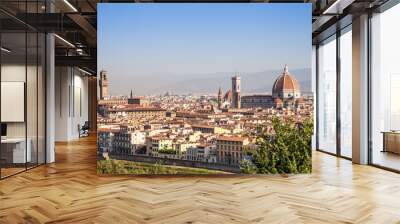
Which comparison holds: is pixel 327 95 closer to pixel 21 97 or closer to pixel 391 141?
pixel 391 141

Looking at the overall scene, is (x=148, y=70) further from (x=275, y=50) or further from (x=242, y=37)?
(x=275, y=50)

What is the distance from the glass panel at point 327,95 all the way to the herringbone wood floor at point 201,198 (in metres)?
3.10

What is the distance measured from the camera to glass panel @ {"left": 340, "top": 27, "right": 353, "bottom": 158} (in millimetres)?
8695

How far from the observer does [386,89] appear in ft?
24.1

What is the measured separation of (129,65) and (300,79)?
9.34 ft

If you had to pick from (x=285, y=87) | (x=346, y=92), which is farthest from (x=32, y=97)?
(x=346, y=92)

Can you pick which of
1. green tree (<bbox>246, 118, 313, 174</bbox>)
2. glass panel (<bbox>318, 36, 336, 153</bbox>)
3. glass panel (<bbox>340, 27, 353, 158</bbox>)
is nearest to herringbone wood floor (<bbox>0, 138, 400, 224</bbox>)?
green tree (<bbox>246, 118, 313, 174</bbox>)

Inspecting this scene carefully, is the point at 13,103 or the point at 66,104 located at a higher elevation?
the point at 66,104

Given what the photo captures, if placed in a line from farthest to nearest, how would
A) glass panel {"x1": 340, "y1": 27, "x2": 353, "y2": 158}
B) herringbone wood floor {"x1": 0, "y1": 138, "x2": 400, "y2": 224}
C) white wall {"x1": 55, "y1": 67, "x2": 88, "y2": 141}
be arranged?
white wall {"x1": 55, "y1": 67, "x2": 88, "y2": 141}, glass panel {"x1": 340, "y1": 27, "x2": 353, "y2": 158}, herringbone wood floor {"x1": 0, "y1": 138, "x2": 400, "y2": 224}

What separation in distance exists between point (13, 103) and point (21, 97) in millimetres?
253

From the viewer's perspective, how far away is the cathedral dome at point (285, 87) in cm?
648

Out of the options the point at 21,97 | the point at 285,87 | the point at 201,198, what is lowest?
the point at 201,198

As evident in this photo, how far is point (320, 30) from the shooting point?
9.29 metres

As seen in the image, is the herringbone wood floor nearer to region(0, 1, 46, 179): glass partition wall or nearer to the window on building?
region(0, 1, 46, 179): glass partition wall
